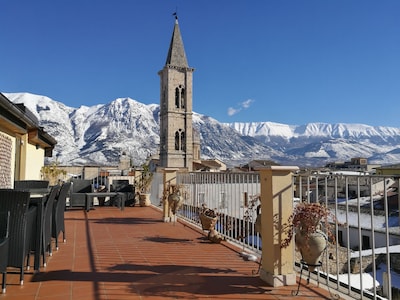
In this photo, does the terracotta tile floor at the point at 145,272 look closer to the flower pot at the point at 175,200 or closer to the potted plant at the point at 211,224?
the potted plant at the point at 211,224

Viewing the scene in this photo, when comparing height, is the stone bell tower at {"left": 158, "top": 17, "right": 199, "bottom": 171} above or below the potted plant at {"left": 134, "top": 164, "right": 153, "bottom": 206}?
above

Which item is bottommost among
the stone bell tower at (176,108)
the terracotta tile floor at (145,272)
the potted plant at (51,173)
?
the terracotta tile floor at (145,272)

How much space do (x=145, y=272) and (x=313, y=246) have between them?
6.26 ft

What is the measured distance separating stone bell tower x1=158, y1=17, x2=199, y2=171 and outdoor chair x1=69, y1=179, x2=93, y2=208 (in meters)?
35.6

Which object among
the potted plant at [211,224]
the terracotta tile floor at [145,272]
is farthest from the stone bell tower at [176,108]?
the terracotta tile floor at [145,272]

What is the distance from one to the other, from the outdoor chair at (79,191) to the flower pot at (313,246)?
7.49 meters

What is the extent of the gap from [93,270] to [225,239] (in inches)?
90.3

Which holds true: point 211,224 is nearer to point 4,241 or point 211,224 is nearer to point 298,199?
point 298,199

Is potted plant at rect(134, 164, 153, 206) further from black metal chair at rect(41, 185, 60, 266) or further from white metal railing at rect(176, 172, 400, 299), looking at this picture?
black metal chair at rect(41, 185, 60, 266)

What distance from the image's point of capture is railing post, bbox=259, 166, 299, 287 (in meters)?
3.12

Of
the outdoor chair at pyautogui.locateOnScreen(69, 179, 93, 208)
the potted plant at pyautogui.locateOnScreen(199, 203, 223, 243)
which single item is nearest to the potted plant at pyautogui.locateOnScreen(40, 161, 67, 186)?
the outdoor chair at pyautogui.locateOnScreen(69, 179, 93, 208)

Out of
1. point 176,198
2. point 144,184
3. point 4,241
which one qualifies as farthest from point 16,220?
point 144,184

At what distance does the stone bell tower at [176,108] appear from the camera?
152ft

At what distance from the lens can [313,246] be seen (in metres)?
2.76
